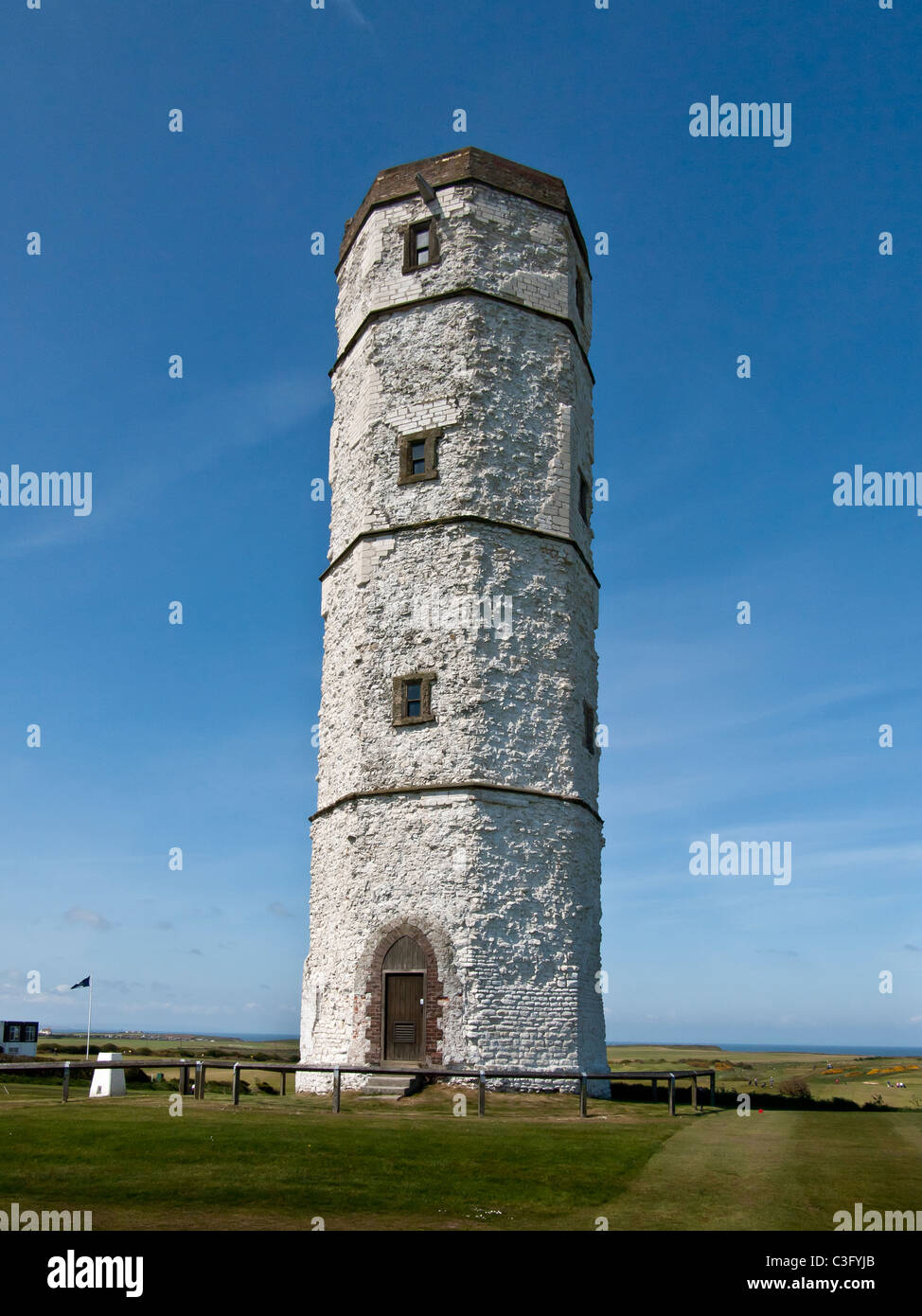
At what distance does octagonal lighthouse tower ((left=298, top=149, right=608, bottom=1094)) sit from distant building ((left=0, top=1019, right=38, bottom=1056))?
536 inches

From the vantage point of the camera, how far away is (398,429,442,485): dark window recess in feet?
78.8

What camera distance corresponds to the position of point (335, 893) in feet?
75.5

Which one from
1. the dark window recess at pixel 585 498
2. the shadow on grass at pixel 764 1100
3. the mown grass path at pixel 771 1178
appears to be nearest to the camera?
the mown grass path at pixel 771 1178

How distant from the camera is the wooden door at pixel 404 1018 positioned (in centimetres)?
2067

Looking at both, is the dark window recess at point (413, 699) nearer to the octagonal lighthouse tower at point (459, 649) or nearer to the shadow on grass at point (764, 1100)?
the octagonal lighthouse tower at point (459, 649)

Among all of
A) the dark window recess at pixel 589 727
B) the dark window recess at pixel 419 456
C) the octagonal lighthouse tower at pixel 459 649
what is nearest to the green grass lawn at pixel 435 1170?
the octagonal lighthouse tower at pixel 459 649

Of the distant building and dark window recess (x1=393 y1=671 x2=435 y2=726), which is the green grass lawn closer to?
dark window recess (x1=393 y1=671 x2=435 y2=726)

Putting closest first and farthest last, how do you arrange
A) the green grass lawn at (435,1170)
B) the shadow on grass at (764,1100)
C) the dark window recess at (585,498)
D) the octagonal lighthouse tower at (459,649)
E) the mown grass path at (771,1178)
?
the green grass lawn at (435,1170), the mown grass path at (771,1178), the octagonal lighthouse tower at (459,649), the shadow on grass at (764,1100), the dark window recess at (585,498)

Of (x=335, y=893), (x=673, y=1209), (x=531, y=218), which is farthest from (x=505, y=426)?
(x=673, y=1209)

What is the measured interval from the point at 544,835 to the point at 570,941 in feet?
7.30

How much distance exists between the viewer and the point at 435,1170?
10.2 metres

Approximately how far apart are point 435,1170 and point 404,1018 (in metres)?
11.0

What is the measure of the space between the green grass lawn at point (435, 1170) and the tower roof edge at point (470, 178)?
21113 mm

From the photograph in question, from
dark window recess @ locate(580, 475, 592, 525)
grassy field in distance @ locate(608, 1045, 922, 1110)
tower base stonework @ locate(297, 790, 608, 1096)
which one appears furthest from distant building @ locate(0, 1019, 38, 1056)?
dark window recess @ locate(580, 475, 592, 525)
